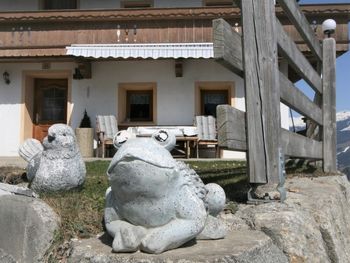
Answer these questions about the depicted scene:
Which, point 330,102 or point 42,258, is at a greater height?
point 330,102

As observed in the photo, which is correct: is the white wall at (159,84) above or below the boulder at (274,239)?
above

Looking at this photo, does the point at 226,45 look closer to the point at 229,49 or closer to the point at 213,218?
the point at 229,49

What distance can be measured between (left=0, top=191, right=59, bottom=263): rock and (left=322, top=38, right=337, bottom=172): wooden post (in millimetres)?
5073

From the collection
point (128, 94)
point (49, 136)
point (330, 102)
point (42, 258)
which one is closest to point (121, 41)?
point (128, 94)

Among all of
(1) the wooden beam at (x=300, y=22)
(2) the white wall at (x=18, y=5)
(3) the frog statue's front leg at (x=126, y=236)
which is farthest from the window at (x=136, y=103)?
(3) the frog statue's front leg at (x=126, y=236)

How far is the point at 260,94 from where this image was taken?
376 cm

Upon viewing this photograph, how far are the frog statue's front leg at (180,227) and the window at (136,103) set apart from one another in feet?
40.0

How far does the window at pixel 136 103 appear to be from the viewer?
47.6 ft

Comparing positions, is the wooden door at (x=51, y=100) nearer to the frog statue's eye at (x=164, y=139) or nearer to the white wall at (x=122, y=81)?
the white wall at (x=122, y=81)

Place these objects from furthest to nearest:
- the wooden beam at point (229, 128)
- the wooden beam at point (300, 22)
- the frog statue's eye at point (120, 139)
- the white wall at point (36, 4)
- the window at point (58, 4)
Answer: the window at point (58, 4) → the white wall at point (36, 4) → the wooden beam at point (300, 22) → the wooden beam at point (229, 128) → the frog statue's eye at point (120, 139)

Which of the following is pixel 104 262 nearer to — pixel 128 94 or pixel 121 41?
pixel 121 41

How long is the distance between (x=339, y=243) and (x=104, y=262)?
7.21 ft

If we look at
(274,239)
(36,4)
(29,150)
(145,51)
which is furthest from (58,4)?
(274,239)

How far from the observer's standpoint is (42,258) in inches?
115
